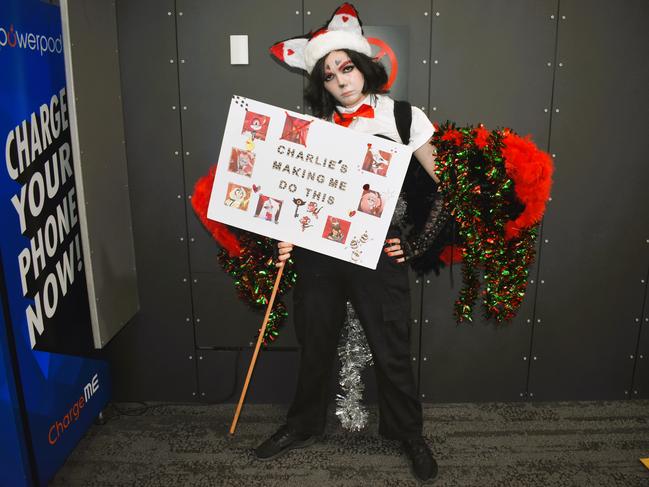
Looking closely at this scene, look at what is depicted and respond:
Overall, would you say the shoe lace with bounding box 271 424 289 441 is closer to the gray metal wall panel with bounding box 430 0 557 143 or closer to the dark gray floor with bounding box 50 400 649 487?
the dark gray floor with bounding box 50 400 649 487

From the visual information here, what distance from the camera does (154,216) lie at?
2283 mm

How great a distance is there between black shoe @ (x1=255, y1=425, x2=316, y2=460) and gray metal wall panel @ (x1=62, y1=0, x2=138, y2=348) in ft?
2.41

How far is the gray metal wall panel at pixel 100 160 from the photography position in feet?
5.86

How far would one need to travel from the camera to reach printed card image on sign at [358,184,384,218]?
5.75 ft

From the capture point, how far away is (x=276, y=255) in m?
1.99

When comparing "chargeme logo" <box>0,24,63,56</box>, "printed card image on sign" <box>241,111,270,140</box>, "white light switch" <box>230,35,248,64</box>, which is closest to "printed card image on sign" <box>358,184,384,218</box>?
"printed card image on sign" <box>241,111,270,140</box>

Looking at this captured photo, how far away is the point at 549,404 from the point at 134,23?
7.92 feet

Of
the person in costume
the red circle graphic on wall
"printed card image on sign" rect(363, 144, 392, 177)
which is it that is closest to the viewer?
"printed card image on sign" rect(363, 144, 392, 177)

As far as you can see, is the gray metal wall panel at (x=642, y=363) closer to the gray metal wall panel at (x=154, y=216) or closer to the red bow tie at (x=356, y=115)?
the red bow tie at (x=356, y=115)

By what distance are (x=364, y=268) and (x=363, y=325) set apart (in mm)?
220

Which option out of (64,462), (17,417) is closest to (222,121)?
(17,417)

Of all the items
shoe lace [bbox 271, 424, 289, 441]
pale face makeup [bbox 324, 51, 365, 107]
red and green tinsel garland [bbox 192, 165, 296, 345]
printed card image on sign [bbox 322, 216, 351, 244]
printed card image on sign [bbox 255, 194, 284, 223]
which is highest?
pale face makeup [bbox 324, 51, 365, 107]

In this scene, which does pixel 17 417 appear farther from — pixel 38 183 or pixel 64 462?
pixel 38 183

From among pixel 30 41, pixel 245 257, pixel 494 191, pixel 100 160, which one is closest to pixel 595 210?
pixel 494 191
